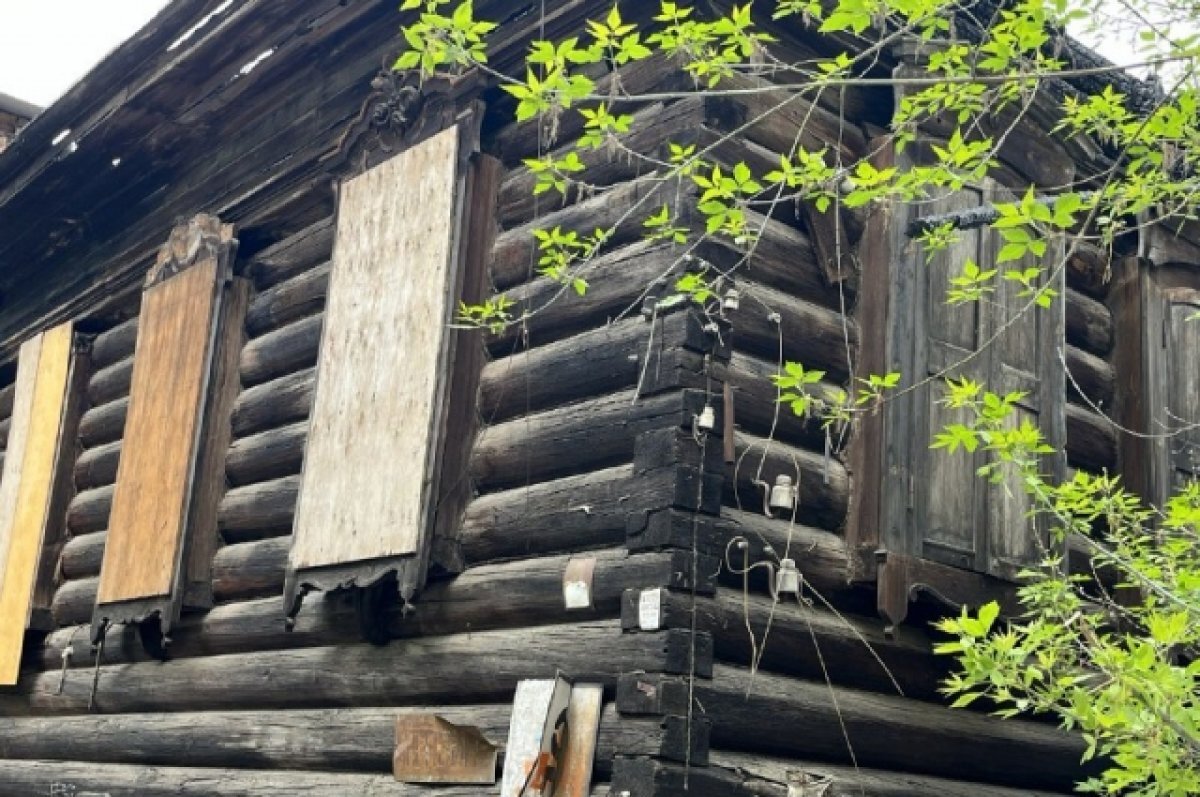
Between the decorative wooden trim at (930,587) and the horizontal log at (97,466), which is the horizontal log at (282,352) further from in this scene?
the decorative wooden trim at (930,587)

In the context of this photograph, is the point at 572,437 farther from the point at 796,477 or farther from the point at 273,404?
the point at 273,404

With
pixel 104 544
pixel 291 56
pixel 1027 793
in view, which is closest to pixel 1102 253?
pixel 1027 793

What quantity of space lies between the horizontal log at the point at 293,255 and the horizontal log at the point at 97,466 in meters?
1.61

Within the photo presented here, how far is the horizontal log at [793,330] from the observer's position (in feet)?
20.2

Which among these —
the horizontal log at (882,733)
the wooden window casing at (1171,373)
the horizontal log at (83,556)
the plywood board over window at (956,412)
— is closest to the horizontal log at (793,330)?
the plywood board over window at (956,412)

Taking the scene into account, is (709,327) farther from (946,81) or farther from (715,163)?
(946,81)

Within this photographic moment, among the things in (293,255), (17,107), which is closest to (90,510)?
(293,255)

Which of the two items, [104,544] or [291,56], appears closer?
[291,56]

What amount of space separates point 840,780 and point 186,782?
11.3 feet

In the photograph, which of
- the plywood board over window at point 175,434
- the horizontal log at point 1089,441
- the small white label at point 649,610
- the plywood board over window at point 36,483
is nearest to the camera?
the small white label at point 649,610

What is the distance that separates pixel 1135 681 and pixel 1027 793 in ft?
8.31

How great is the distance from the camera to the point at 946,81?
525 centimetres

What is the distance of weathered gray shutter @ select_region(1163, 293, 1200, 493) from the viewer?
775 cm

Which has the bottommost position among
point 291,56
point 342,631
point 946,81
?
point 342,631
